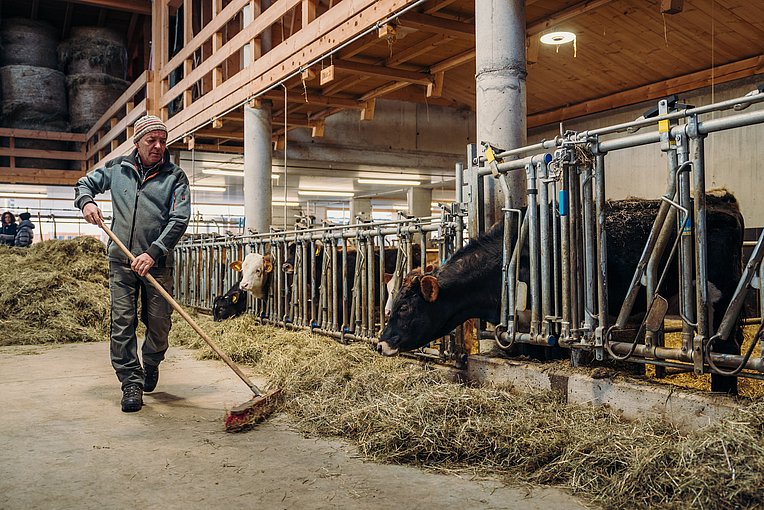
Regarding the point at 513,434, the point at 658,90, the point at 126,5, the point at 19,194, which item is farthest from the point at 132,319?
the point at 19,194

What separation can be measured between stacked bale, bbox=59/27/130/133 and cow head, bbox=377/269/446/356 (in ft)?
55.3

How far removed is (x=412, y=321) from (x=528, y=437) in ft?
4.89

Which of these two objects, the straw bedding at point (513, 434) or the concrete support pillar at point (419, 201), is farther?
the concrete support pillar at point (419, 201)

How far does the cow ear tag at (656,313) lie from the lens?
3.46 meters

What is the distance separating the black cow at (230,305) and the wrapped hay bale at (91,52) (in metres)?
13.0

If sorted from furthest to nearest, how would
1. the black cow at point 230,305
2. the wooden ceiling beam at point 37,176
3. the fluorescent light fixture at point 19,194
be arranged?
the fluorescent light fixture at point 19,194, the wooden ceiling beam at point 37,176, the black cow at point 230,305

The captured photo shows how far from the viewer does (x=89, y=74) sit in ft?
62.1

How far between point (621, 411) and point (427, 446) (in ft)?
3.53

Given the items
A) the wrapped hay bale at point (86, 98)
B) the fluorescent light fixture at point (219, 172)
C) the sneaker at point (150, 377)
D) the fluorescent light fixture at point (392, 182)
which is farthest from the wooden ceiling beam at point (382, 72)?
the wrapped hay bale at point (86, 98)

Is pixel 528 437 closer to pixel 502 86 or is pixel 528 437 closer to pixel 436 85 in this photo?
pixel 502 86

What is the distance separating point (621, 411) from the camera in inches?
142

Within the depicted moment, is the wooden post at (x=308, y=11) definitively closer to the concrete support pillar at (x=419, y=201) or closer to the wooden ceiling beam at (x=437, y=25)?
the wooden ceiling beam at (x=437, y=25)

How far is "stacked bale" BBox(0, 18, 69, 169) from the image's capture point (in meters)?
18.2

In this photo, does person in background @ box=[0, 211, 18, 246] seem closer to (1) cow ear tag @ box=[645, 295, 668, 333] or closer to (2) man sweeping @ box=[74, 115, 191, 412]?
(2) man sweeping @ box=[74, 115, 191, 412]
